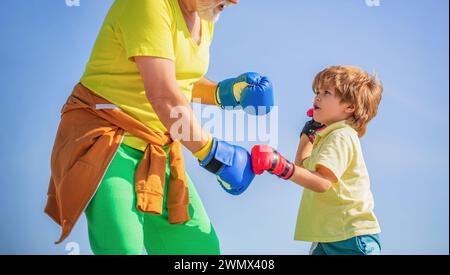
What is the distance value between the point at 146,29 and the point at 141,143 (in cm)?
43

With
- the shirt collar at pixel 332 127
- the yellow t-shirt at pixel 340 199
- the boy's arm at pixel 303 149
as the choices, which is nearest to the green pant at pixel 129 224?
the yellow t-shirt at pixel 340 199

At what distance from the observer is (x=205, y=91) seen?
2885 mm

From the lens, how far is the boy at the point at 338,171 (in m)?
2.62

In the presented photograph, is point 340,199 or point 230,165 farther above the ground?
point 230,165

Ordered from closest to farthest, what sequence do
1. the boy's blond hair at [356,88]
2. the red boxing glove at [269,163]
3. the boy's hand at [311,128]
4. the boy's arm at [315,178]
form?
1. the red boxing glove at [269,163]
2. the boy's arm at [315,178]
3. the boy's blond hair at [356,88]
4. the boy's hand at [311,128]

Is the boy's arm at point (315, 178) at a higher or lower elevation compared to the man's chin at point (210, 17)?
lower

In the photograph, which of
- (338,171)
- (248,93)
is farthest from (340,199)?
(248,93)

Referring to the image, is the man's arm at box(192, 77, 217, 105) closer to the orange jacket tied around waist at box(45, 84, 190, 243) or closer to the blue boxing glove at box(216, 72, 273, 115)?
the blue boxing glove at box(216, 72, 273, 115)

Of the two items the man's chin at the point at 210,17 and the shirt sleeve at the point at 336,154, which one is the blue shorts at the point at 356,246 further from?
the man's chin at the point at 210,17

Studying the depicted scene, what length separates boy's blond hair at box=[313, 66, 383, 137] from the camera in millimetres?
2871

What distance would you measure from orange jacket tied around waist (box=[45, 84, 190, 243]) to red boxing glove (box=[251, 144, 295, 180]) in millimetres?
292

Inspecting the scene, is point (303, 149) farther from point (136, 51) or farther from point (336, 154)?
point (136, 51)

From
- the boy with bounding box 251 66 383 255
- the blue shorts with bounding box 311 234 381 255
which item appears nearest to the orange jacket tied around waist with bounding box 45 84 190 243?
the boy with bounding box 251 66 383 255

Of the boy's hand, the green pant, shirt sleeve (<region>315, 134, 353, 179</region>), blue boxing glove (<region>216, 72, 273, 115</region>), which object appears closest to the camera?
the green pant
